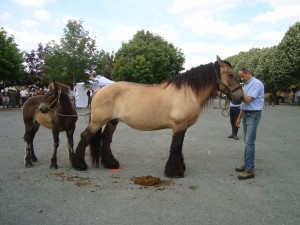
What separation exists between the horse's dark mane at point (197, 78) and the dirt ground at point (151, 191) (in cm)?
186

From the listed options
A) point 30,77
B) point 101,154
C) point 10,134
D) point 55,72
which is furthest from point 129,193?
point 30,77

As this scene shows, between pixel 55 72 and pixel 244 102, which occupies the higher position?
pixel 55 72

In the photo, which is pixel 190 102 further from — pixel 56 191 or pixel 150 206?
pixel 56 191

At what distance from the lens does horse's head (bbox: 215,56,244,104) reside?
5.96m

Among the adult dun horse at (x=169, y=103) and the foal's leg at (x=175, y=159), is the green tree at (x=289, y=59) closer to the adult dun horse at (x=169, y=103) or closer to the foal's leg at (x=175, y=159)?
the adult dun horse at (x=169, y=103)

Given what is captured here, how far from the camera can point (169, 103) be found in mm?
6098

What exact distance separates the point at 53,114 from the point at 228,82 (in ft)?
12.5

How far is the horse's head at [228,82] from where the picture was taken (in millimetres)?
5965

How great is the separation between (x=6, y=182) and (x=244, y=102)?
191 inches

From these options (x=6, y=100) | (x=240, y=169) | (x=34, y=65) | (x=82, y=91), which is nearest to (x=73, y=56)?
(x=82, y=91)

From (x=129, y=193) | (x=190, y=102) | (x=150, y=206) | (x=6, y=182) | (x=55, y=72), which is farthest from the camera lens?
(x=55, y=72)

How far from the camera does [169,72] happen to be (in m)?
53.7

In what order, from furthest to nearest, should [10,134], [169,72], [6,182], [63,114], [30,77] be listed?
[169,72], [30,77], [10,134], [63,114], [6,182]

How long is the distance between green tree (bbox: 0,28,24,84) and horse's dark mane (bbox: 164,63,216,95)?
23.5 meters
